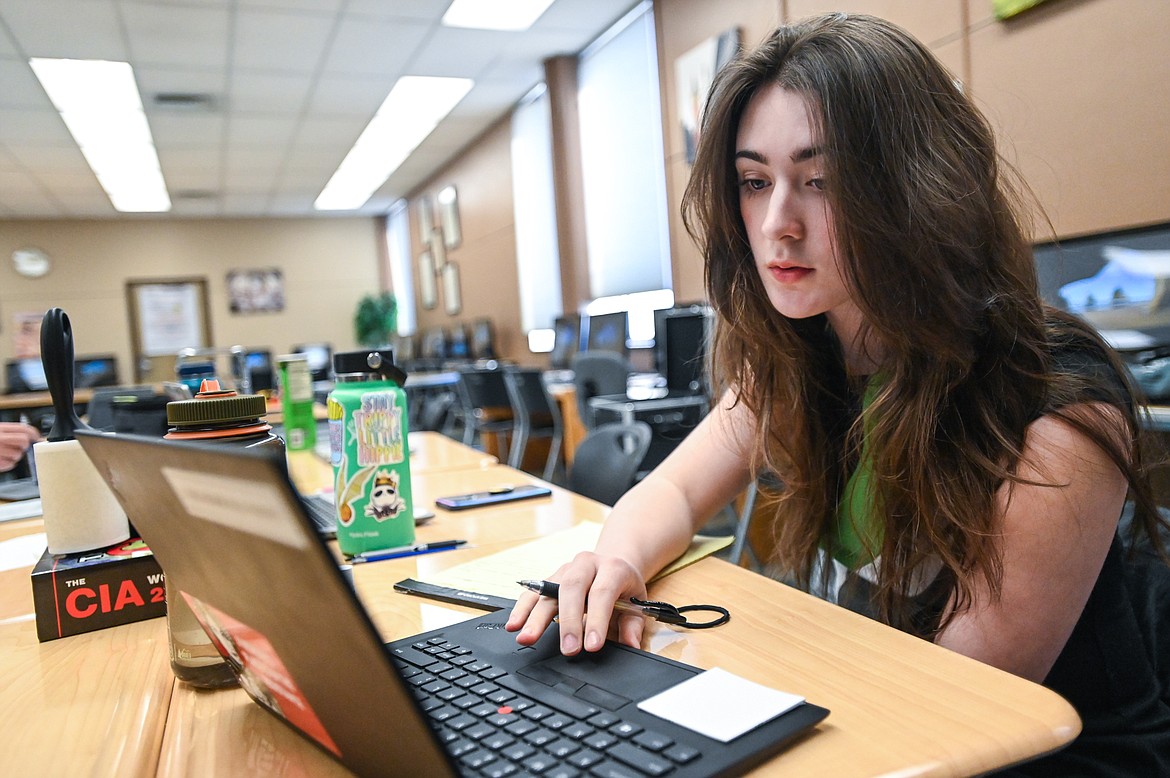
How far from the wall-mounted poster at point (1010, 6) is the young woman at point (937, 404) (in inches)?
83.0

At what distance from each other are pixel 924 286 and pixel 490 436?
5451mm

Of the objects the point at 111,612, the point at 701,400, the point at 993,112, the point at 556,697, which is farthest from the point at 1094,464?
the point at 701,400

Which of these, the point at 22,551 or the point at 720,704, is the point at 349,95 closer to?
the point at 22,551

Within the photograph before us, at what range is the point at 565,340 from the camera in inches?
234

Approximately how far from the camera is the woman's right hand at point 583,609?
69cm

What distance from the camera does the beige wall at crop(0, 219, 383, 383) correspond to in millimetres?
10281

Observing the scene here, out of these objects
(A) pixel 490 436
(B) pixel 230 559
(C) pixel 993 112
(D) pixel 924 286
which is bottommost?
(A) pixel 490 436

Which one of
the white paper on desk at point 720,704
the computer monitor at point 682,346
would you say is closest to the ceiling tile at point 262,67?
the computer monitor at point 682,346

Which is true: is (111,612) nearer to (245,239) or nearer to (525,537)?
(525,537)

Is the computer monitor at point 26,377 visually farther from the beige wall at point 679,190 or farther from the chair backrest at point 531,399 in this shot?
the chair backrest at point 531,399

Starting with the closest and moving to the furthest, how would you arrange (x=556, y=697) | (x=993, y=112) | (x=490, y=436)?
(x=556, y=697), (x=993, y=112), (x=490, y=436)

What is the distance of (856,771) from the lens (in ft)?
1.64

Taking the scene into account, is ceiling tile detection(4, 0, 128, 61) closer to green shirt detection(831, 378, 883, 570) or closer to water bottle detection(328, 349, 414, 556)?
water bottle detection(328, 349, 414, 556)

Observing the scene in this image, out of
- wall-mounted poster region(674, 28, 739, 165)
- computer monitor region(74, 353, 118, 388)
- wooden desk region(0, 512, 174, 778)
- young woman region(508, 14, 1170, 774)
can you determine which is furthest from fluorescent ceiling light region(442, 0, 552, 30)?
computer monitor region(74, 353, 118, 388)
